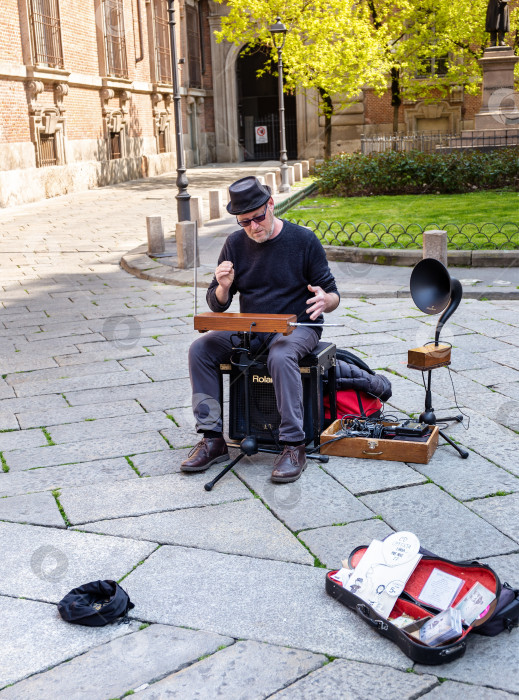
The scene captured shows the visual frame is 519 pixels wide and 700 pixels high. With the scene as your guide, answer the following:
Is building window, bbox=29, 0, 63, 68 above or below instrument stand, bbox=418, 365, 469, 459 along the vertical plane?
above

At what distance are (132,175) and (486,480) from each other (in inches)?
967

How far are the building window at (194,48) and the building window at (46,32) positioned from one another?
39.3 ft

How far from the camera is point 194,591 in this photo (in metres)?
3.25

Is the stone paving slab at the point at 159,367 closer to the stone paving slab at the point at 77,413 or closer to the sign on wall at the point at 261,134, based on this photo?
the stone paving slab at the point at 77,413

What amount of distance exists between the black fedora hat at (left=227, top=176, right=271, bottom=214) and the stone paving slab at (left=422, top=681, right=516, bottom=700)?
8.53 feet

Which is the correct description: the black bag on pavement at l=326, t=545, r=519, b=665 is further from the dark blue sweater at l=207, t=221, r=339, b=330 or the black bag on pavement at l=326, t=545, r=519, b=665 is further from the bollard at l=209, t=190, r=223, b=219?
the bollard at l=209, t=190, r=223, b=219

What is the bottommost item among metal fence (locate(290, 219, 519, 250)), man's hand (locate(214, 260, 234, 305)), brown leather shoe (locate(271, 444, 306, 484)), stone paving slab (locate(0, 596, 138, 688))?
stone paving slab (locate(0, 596, 138, 688))

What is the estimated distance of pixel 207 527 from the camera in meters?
3.79

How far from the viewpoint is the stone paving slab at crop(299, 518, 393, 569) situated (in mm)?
3494

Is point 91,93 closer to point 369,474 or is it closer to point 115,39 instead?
point 115,39

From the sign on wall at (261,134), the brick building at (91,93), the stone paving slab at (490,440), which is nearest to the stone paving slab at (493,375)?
the stone paving slab at (490,440)

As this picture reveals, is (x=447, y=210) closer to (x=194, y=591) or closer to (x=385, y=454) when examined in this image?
(x=385, y=454)

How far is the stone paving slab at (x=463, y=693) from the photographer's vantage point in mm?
2592

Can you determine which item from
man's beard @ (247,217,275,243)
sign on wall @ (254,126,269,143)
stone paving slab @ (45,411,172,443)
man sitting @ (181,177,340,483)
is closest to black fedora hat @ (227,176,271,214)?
man sitting @ (181,177,340,483)
